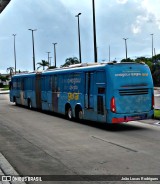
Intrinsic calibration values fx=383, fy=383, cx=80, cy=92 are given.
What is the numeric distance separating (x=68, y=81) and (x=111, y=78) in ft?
16.4

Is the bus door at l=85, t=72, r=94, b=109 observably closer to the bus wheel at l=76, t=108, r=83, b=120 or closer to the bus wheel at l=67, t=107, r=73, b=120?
the bus wheel at l=76, t=108, r=83, b=120

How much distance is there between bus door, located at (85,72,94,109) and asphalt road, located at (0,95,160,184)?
99cm

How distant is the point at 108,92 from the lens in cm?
1534

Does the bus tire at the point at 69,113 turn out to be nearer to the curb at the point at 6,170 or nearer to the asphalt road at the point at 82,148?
the asphalt road at the point at 82,148

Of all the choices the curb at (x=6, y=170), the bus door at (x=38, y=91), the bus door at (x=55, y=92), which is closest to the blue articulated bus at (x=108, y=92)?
the bus door at (x=55, y=92)

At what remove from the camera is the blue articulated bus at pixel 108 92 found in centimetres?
1531

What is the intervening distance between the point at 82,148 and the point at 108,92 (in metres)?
4.37

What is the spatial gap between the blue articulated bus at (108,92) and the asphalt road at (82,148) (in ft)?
2.23

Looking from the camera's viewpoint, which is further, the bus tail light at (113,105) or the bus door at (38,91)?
the bus door at (38,91)

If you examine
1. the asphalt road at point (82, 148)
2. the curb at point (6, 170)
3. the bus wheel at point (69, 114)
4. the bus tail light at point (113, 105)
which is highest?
the bus tail light at point (113, 105)

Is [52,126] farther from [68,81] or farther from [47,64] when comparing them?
[47,64]

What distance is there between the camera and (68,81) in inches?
785

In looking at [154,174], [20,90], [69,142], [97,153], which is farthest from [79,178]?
[20,90]

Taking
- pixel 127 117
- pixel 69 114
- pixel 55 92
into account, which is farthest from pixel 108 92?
pixel 55 92
